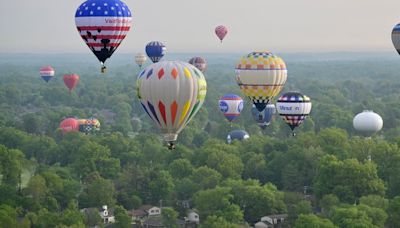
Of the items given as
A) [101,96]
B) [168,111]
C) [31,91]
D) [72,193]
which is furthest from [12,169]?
[31,91]

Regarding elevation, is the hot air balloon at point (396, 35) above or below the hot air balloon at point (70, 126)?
above

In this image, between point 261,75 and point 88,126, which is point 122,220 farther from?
point 88,126

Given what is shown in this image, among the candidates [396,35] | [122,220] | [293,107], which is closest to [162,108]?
[122,220]

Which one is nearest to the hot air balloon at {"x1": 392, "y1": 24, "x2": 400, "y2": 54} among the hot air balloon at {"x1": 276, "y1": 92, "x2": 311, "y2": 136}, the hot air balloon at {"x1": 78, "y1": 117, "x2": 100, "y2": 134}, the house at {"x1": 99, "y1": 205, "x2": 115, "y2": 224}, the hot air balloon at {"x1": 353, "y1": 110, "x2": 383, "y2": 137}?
the hot air balloon at {"x1": 276, "y1": 92, "x2": 311, "y2": 136}

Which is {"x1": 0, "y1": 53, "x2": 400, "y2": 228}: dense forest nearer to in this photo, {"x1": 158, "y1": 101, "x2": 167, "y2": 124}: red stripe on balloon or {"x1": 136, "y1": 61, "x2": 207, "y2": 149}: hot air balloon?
{"x1": 136, "y1": 61, "x2": 207, "y2": 149}: hot air balloon

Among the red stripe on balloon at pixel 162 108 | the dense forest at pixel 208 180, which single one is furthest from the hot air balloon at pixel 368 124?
the red stripe on balloon at pixel 162 108

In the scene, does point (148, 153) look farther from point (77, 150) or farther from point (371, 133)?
point (371, 133)

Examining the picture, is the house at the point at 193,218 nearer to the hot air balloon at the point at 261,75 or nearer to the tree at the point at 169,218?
the tree at the point at 169,218
